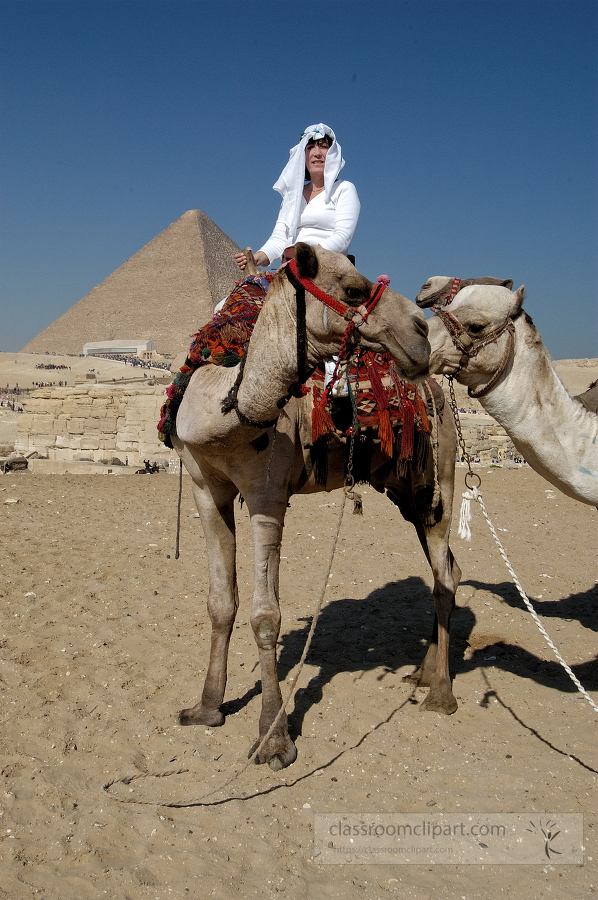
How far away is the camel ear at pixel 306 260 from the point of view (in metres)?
2.62

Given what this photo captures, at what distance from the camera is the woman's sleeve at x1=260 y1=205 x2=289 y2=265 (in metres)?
3.92

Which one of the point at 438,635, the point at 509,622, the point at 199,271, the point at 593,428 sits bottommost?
the point at 509,622

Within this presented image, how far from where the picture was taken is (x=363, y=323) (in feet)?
8.29

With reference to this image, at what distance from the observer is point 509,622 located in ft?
18.6

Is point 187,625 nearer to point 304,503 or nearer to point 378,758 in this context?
point 378,758

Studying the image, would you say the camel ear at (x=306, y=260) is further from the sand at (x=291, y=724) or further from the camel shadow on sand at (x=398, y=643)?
the camel shadow on sand at (x=398, y=643)

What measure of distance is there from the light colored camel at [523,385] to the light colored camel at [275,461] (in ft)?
1.85

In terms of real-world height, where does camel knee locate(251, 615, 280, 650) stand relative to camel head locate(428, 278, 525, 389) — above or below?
below

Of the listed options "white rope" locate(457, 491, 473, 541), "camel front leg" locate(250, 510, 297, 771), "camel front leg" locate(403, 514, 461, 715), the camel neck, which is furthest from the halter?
Result: "white rope" locate(457, 491, 473, 541)

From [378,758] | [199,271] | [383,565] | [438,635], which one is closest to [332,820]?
[378,758]

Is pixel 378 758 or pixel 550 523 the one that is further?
pixel 550 523

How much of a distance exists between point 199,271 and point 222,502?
127 meters

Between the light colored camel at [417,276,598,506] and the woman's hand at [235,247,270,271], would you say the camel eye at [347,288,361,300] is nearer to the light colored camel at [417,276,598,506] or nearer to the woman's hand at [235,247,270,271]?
the light colored camel at [417,276,598,506]

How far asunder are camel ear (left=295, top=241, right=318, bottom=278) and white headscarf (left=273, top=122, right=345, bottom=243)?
1.37 m
